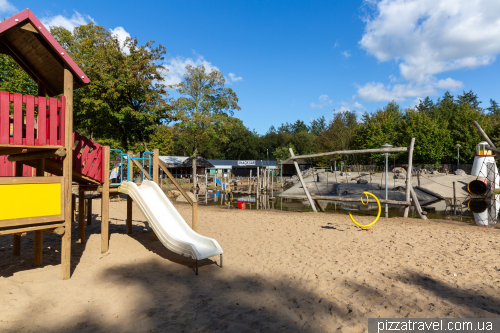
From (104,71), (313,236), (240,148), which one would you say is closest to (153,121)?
(104,71)

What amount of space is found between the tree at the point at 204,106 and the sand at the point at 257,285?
24.9 m

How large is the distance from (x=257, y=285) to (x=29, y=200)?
3.93 meters

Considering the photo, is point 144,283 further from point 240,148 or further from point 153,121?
point 240,148

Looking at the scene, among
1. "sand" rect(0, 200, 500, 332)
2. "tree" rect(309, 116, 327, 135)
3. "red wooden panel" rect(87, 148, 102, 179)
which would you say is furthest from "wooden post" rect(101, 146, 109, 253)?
"tree" rect(309, 116, 327, 135)

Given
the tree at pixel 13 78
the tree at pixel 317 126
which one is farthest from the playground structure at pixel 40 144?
the tree at pixel 317 126

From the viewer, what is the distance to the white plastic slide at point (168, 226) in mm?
5539

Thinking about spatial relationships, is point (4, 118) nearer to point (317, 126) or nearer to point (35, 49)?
point (35, 49)

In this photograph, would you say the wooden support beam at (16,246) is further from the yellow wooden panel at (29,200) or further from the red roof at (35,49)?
the red roof at (35,49)

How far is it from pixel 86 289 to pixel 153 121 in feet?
58.6

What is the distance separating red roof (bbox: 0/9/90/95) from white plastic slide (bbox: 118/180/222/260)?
9.13 ft

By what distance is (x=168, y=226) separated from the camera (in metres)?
6.43

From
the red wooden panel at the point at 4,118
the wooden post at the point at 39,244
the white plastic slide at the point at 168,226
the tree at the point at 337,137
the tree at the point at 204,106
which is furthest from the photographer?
the tree at the point at 337,137

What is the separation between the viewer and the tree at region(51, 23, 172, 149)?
1947 cm

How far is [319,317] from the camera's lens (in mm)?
3764
